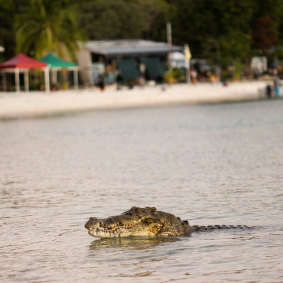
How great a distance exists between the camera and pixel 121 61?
266 ft

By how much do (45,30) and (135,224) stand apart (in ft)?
210

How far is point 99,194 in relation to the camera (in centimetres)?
1766

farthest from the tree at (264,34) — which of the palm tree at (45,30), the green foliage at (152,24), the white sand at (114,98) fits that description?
the palm tree at (45,30)

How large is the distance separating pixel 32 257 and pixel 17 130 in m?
31.9

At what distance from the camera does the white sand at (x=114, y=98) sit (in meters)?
61.1

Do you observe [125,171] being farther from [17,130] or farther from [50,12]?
[50,12]

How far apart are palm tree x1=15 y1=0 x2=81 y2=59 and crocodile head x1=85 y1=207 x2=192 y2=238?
63.1m

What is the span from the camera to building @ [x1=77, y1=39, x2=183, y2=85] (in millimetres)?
80438

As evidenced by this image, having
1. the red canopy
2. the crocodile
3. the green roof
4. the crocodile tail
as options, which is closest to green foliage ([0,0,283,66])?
the green roof

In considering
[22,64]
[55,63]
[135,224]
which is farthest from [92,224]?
[55,63]

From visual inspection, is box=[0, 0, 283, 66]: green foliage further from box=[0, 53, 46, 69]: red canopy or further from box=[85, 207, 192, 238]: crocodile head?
box=[85, 207, 192, 238]: crocodile head

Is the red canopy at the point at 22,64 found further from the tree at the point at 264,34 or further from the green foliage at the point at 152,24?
the tree at the point at 264,34

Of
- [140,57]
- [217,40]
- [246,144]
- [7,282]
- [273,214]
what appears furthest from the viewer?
[217,40]

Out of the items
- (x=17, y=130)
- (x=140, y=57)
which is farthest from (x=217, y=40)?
(x=17, y=130)
